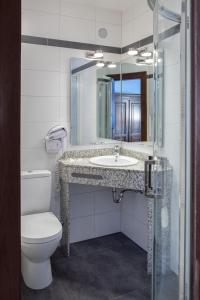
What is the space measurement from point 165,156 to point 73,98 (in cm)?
160

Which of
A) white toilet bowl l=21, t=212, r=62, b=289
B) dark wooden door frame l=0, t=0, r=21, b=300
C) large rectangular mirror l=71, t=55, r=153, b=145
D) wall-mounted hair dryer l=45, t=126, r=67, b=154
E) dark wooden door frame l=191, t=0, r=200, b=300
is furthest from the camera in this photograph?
large rectangular mirror l=71, t=55, r=153, b=145

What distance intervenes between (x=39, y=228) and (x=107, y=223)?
1.15 metres

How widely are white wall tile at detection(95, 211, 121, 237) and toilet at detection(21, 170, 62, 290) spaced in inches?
29.4

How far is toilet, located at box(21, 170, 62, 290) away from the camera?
1972mm

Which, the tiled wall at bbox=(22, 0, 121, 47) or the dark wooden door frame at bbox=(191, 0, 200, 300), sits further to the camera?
the tiled wall at bbox=(22, 0, 121, 47)

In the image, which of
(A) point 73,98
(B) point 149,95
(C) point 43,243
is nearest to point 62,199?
(C) point 43,243

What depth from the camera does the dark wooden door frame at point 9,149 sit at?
559 millimetres

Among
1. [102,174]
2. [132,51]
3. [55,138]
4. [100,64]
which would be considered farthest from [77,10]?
[102,174]

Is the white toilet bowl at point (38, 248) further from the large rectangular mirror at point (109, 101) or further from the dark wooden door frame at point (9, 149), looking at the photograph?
the dark wooden door frame at point (9, 149)

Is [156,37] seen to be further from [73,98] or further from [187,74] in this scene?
[73,98]

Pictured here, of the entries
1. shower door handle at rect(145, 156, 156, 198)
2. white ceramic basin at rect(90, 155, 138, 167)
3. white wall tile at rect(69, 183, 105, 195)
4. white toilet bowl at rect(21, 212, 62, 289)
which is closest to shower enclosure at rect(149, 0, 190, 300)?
shower door handle at rect(145, 156, 156, 198)

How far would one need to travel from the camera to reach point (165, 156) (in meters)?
1.44

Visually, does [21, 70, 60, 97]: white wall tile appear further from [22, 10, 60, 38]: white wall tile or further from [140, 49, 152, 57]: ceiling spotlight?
[140, 49, 152, 57]: ceiling spotlight

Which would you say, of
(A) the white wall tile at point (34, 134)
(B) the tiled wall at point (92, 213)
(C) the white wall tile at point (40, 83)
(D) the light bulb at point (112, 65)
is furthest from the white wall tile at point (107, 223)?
(D) the light bulb at point (112, 65)
